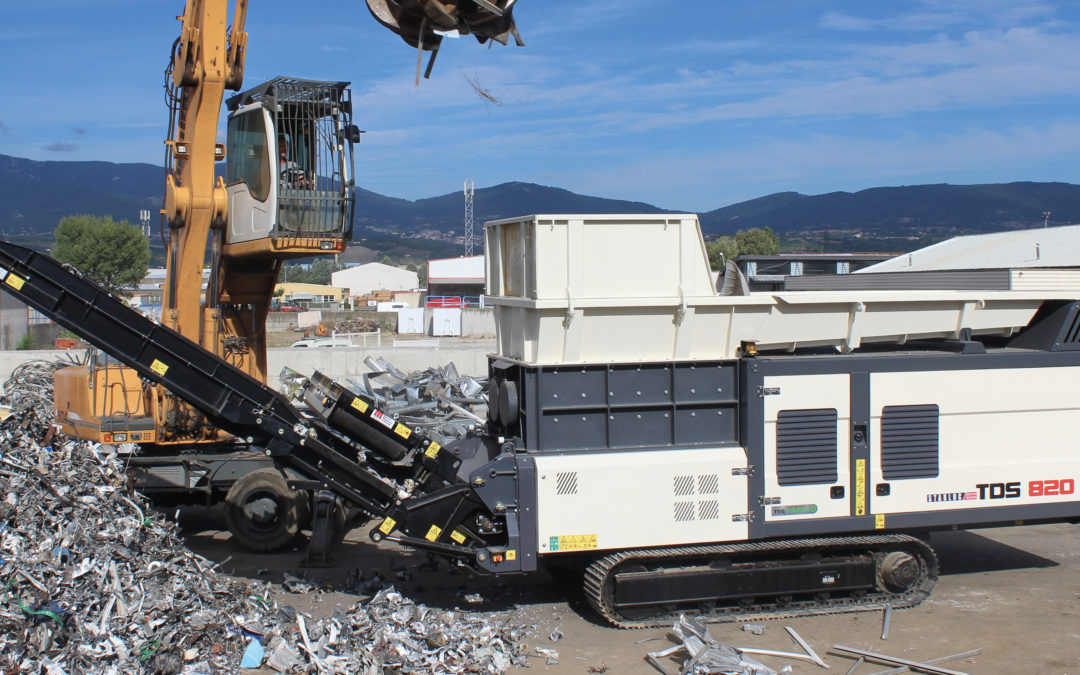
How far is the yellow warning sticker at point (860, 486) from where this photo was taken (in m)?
7.13

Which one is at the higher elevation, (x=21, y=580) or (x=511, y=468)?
(x=511, y=468)

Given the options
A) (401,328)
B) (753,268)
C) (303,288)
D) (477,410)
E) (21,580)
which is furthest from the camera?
(303,288)

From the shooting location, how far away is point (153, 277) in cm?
9738

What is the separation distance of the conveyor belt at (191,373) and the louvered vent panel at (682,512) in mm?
2246

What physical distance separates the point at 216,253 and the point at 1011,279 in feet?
25.4

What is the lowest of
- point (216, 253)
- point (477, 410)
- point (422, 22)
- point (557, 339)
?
point (477, 410)

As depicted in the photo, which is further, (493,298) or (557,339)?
(493,298)

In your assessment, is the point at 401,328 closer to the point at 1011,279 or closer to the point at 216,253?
the point at 216,253

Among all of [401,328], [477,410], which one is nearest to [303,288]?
[401,328]

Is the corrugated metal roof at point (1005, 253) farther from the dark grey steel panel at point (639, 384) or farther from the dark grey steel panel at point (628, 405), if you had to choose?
the dark grey steel panel at point (639, 384)

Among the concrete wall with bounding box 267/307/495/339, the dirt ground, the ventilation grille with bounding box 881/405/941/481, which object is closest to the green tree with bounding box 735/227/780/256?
the concrete wall with bounding box 267/307/495/339

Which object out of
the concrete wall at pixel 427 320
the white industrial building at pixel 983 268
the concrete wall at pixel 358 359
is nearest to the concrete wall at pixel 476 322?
the concrete wall at pixel 427 320

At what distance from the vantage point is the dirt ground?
6.24 meters

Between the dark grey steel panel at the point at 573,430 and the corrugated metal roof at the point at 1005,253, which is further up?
the corrugated metal roof at the point at 1005,253
